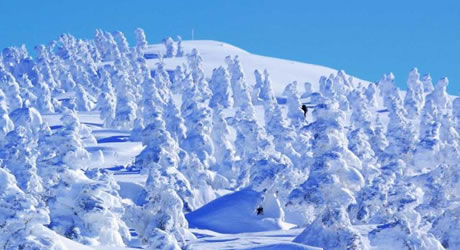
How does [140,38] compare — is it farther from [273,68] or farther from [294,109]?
[294,109]

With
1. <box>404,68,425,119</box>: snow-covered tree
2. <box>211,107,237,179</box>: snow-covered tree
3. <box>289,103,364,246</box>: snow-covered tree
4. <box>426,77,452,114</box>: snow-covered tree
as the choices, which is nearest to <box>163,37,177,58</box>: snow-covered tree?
<box>404,68,425,119</box>: snow-covered tree

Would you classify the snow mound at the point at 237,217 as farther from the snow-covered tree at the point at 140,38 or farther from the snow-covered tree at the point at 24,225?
the snow-covered tree at the point at 140,38

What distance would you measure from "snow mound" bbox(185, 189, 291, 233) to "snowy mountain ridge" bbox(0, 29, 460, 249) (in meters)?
0.09

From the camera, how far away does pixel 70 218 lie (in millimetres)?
34531

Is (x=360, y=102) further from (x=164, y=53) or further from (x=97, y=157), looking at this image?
(x=164, y=53)

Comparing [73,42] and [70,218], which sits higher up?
[73,42]

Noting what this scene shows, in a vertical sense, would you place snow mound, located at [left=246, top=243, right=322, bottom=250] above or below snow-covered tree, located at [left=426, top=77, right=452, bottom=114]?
below

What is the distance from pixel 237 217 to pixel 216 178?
1704 cm

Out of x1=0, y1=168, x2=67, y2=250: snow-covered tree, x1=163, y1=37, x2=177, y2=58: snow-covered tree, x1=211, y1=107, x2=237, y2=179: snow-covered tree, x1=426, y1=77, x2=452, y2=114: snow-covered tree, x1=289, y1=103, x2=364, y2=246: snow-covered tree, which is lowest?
x1=0, y1=168, x2=67, y2=250: snow-covered tree

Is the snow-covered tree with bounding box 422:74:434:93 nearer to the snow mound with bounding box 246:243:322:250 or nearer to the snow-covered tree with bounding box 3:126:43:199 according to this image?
the snow-covered tree with bounding box 3:126:43:199

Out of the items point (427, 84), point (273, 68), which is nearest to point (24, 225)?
point (427, 84)

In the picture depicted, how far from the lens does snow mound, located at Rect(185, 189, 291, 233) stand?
5366cm

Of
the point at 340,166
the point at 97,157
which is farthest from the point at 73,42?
the point at 340,166

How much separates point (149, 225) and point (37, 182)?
33.4ft
